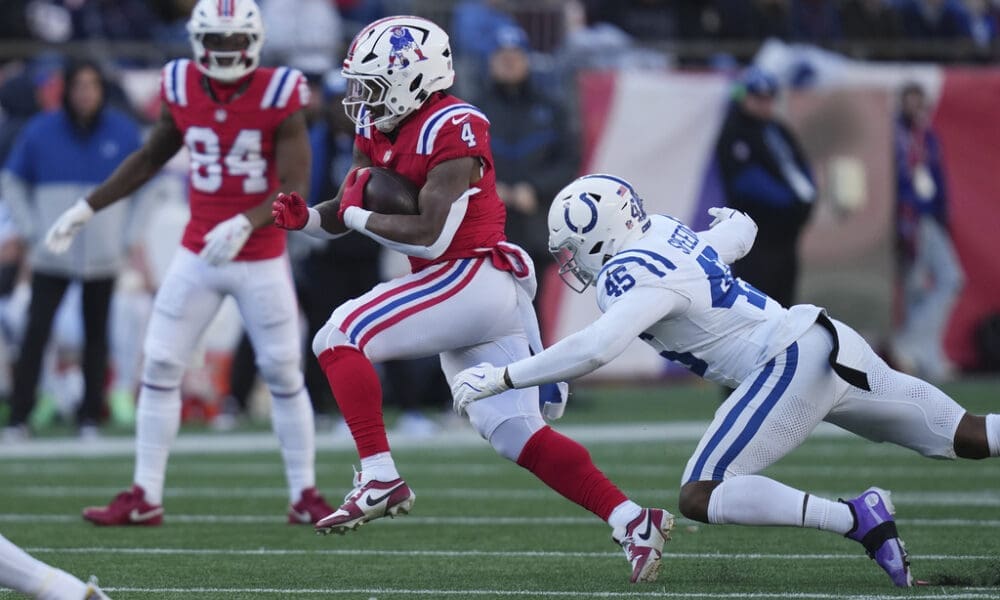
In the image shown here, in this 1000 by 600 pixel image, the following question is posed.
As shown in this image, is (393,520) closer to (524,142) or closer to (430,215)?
(430,215)

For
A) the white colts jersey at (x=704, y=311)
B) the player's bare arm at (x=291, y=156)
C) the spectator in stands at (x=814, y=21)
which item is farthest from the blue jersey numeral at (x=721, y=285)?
the spectator in stands at (x=814, y=21)

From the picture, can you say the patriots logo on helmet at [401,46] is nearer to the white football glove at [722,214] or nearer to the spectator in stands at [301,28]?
→ the white football glove at [722,214]

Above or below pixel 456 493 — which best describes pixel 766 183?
→ above

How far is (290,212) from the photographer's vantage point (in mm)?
5234

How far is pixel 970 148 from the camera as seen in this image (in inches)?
522

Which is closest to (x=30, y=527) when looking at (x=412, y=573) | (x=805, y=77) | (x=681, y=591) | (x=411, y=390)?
(x=412, y=573)

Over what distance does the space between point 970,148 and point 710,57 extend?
2.03 metres

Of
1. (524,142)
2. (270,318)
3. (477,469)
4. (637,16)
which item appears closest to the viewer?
(270,318)

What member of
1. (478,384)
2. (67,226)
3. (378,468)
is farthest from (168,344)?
(478,384)

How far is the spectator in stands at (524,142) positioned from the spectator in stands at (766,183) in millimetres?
1018

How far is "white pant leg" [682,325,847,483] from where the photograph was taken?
4.89 metres

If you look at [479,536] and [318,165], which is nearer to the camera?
[479,536]

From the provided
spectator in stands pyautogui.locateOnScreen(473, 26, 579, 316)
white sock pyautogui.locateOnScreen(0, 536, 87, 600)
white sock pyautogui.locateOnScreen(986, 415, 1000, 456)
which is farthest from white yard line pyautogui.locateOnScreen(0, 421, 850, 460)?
white sock pyautogui.locateOnScreen(0, 536, 87, 600)

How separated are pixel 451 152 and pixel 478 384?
2.71 ft
